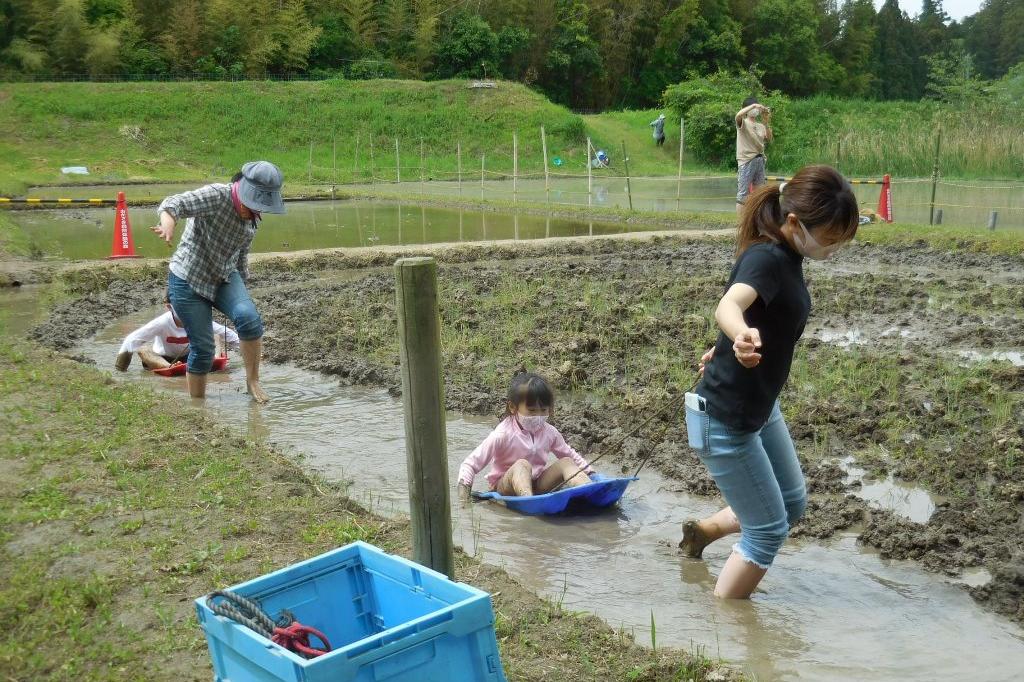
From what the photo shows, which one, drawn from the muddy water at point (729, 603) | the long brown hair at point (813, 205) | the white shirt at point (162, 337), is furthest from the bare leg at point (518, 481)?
the white shirt at point (162, 337)

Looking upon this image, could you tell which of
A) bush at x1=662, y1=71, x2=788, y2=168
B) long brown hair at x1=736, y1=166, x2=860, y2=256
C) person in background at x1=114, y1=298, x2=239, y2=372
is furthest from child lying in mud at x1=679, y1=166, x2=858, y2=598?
bush at x1=662, y1=71, x2=788, y2=168

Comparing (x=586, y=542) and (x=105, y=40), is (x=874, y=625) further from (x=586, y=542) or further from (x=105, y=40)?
(x=105, y=40)

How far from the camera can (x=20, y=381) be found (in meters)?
7.39

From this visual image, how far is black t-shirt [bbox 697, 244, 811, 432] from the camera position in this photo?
12.0 feet

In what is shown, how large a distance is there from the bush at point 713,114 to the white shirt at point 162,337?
35222mm

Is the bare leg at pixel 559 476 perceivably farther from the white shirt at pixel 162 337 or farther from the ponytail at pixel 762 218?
the white shirt at pixel 162 337

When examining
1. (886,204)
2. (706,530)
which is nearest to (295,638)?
(706,530)

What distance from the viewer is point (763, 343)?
371cm

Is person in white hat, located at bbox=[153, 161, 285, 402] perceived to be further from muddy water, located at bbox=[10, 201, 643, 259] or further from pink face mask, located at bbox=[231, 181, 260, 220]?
muddy water, located at bbox=[10, 201, 643, 259]

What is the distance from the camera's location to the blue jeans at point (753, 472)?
384cm

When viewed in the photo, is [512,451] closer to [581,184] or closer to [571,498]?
[571,498]

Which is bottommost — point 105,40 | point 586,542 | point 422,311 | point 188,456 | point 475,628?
point 586,542

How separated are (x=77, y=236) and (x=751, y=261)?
18509 millimetres

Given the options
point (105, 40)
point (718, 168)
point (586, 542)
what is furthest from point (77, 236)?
point (105, 40)
